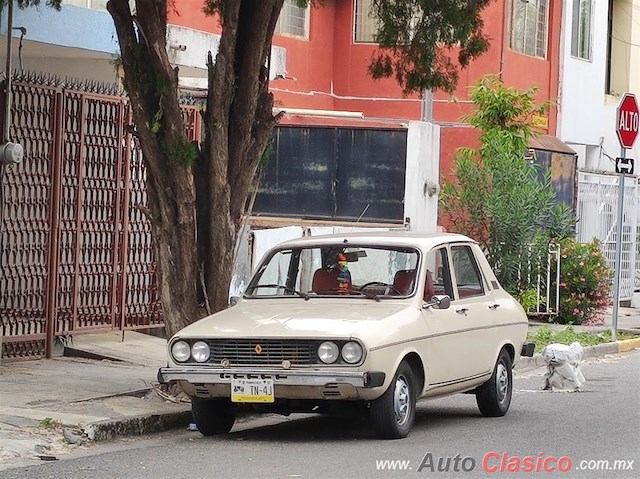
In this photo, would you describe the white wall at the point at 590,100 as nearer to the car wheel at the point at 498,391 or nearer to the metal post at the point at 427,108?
the metal post at the point at 427,108

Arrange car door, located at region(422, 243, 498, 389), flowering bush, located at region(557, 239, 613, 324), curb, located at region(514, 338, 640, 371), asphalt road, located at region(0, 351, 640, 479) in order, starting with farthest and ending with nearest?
1. flowering bush, located at region(557, 239, 613, 324)
2. curb, located at region(514, 338, 640, 371)
3. car door, located at region(422, 243, 498, 389)
4. asphalt road, located at region(0, 351, 640, 479)

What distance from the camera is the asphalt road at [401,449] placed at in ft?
30.5

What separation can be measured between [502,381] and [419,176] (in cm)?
997

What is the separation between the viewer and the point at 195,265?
41.8 feet

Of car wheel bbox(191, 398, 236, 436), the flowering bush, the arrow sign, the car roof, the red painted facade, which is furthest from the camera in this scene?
the red painted facade

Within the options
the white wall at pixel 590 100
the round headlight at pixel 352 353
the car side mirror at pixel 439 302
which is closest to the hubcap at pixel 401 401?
the round headlight at pixel 352 353

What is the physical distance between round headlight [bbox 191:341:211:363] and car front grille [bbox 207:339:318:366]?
0.04 metres

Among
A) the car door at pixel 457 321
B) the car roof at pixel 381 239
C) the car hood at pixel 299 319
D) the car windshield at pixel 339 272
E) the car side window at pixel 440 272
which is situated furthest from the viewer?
the car side window at pixel 440 272

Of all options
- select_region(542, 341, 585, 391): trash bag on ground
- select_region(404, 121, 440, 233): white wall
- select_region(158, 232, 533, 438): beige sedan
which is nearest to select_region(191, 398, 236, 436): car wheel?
select_region(158, 232, 533, 438): beige sedan

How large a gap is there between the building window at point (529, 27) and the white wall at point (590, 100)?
1.69ft

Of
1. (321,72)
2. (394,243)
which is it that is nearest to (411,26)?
(394,243)

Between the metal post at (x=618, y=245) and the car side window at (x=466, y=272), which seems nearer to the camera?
the car side window at (x=466, y=272)

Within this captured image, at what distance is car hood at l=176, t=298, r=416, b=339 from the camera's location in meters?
10.4

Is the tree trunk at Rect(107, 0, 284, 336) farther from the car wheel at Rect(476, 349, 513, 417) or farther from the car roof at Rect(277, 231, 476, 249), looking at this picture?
the car wheel at Rect(476, 349, 513, 417)
